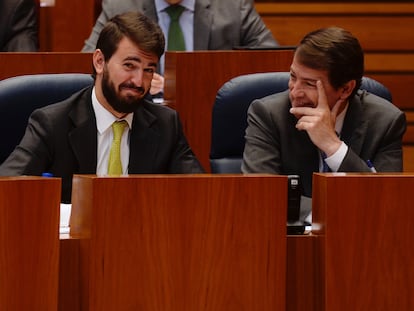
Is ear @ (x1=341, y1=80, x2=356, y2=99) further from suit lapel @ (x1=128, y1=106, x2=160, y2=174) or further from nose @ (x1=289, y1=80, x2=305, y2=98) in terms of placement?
suit lapel @ (x1=128, y1=106, x2=160, y2=174)

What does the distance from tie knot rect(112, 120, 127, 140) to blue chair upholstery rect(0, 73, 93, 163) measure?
0.45 ft

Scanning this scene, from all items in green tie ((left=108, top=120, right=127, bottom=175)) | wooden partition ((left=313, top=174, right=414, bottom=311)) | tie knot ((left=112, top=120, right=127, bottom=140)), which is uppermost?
tie knot ((left=112, top=120, right=127, bottom=140))

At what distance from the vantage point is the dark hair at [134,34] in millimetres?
2172

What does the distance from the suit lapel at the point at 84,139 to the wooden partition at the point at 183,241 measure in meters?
0.55

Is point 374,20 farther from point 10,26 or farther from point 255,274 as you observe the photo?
point 255,274

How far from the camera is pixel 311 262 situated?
1611 millimetres

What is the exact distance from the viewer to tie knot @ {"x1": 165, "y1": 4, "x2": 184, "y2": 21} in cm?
310

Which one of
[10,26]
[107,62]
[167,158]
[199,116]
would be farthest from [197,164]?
[10,26]

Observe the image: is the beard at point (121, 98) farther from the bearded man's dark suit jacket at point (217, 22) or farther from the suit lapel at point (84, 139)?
the bearded man's dark suit jacket at point (217, 22)

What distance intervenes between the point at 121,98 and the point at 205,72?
52 centimetres

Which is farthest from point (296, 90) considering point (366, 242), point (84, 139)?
point (366, 242)

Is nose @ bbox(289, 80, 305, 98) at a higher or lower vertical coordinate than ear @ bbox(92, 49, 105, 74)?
lower

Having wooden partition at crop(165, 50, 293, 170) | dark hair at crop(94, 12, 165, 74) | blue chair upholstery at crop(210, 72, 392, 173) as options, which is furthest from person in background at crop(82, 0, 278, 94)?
dark hair at crop(94, 12, 165, 74)

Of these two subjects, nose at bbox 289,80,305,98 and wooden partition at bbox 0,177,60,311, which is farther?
nose at bbox 289,80,305,98
